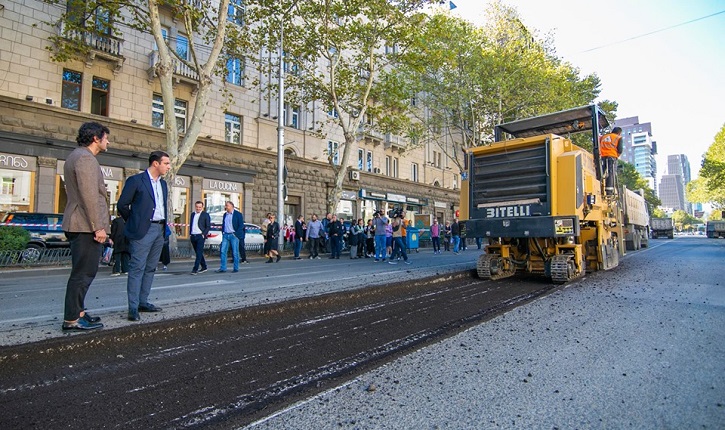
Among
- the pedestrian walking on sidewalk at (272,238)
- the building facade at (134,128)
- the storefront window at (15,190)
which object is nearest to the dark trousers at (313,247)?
the pedestrian walking on sidewalk at (272,238)

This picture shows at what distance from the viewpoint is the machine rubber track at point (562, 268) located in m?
8.19

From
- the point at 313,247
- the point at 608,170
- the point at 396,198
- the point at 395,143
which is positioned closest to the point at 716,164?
the point at 395,143

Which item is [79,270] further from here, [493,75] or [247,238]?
[493,75]

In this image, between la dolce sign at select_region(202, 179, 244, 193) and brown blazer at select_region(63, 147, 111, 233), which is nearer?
brown blazer at select_region(63, 147, 111, 233)

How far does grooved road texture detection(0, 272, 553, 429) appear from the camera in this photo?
2621mm

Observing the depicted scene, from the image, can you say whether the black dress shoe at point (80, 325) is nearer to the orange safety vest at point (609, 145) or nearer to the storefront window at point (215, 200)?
the orange safety vest at point (609, 145)

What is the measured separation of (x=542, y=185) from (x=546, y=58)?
27077mm

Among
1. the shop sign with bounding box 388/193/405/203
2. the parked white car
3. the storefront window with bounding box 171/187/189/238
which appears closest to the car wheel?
the parked white car

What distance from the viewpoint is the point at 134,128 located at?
20047 mm

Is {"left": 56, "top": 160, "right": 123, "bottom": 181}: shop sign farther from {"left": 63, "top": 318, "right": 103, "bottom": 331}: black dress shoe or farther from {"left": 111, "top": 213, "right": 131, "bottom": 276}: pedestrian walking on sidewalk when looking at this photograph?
{"left": 63, "top": 318, "right": 103, "bottom": 331}: black dress shoe

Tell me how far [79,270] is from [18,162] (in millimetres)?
17163

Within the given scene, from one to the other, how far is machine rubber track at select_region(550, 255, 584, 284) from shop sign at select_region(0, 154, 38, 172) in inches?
769

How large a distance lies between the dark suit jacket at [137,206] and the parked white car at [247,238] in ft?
41.8

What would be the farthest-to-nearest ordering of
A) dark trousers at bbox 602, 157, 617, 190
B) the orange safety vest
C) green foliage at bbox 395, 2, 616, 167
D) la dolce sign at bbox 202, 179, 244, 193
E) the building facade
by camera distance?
green foliage at bbox 395, 2, 616, 167, la dolce sign at bbox 202, 179, 244, 193, the building facade, dark trousers at bbox 602, 157, 617, 190, the orange safety vest
